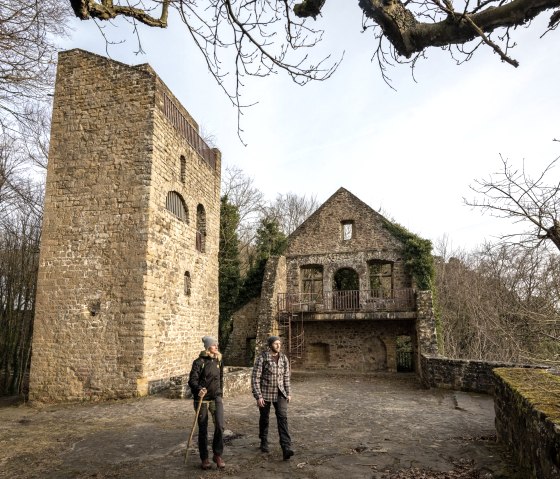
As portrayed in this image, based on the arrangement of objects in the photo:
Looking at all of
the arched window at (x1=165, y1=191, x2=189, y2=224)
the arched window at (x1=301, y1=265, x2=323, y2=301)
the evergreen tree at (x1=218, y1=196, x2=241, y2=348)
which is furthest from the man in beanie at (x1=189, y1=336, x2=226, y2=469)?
the evergreen tree at (x1=218, y1=196, x2=241, y2=348)

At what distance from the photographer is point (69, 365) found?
10805 mm

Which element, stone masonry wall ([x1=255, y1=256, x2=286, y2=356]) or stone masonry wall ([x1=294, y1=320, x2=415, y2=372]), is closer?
stone masonry wall ([x1=255, y1=256, x2=286, y2=356])

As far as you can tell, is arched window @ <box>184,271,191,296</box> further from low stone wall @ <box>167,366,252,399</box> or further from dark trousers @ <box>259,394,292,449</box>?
dark trousers @ <box>259,394,292,449</box>

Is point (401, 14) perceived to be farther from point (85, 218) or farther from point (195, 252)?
point (195, 252)

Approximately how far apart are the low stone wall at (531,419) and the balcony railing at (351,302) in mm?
10900

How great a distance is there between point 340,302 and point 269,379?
41.2 feet

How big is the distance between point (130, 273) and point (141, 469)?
6423 mm

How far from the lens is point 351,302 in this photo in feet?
58.4

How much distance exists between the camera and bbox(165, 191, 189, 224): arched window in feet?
41.5

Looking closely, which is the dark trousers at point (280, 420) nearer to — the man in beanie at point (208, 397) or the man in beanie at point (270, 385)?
the man in beanie at point (270, 385)

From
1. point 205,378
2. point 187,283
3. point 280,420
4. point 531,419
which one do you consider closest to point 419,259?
point 187,283

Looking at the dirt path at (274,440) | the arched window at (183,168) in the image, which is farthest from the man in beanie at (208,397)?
the arched window at (183,168)

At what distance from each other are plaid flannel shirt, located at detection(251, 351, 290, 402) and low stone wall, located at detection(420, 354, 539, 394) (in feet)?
20.4

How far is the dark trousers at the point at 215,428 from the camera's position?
16.8ft
